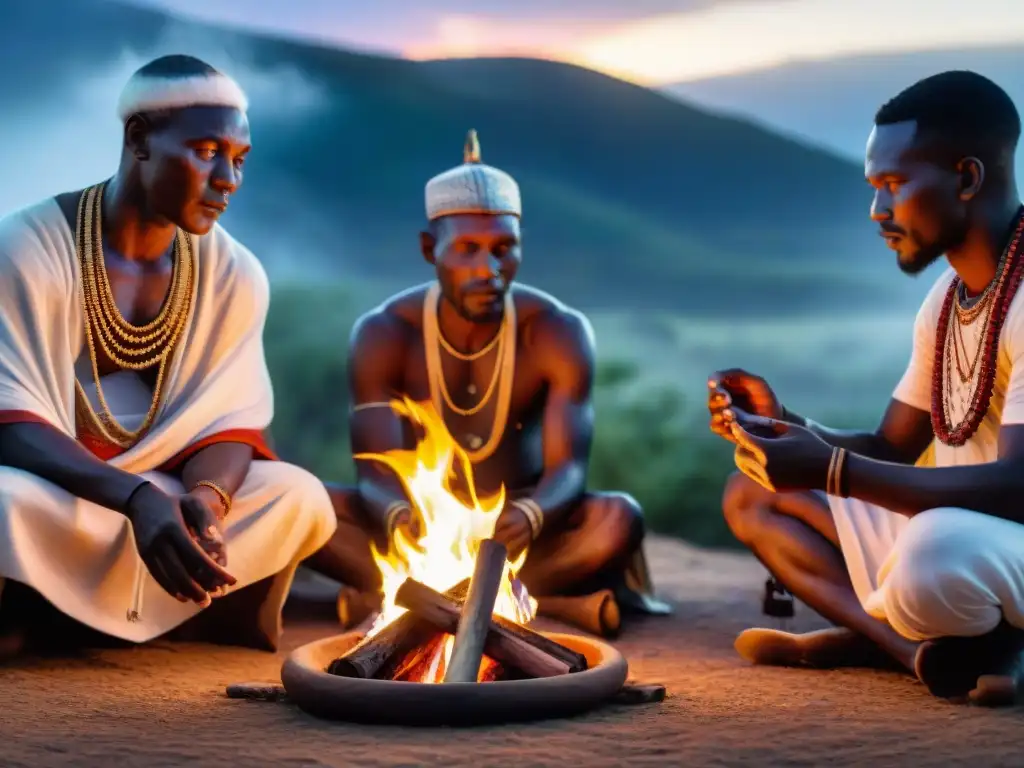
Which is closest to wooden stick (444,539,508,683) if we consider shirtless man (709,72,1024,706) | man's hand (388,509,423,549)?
shirtless man (709,72,1024,706)

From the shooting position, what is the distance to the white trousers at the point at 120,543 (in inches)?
175

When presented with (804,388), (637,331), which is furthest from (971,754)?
(637,331)

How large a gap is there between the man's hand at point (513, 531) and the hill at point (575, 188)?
693 centimetres

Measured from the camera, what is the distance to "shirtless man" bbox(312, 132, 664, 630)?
566 cm

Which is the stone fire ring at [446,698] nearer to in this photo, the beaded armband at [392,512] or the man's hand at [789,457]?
the man's hand at [789,457]

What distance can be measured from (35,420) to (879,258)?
8892mm

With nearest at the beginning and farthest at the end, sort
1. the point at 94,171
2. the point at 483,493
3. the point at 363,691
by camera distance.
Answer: the point at 363,691 → the point at 483,493 → the point at 94,171

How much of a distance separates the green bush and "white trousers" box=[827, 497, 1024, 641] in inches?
304

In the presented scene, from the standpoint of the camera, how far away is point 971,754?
3250 mm

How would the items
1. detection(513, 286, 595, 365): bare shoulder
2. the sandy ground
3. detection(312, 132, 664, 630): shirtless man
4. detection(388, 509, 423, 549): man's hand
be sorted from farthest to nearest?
detection(513, 286, 595, 365): bare shoulder
detection(312, 132, 664, 630): shirtless man
detection(388, 509, 423, 549): man's hand
the sandy ground

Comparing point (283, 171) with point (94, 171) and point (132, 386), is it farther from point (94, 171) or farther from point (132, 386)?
point (132, 386)

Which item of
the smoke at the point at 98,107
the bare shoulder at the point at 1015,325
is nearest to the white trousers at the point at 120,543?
the bare shoulder at the point at 1015,325

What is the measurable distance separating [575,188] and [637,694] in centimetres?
890

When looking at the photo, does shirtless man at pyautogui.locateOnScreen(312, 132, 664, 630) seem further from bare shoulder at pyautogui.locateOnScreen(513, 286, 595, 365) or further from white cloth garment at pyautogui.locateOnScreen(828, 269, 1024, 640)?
white cloth garment at pyautogui.locateOnScreen(828, 269, 1024, 640)
